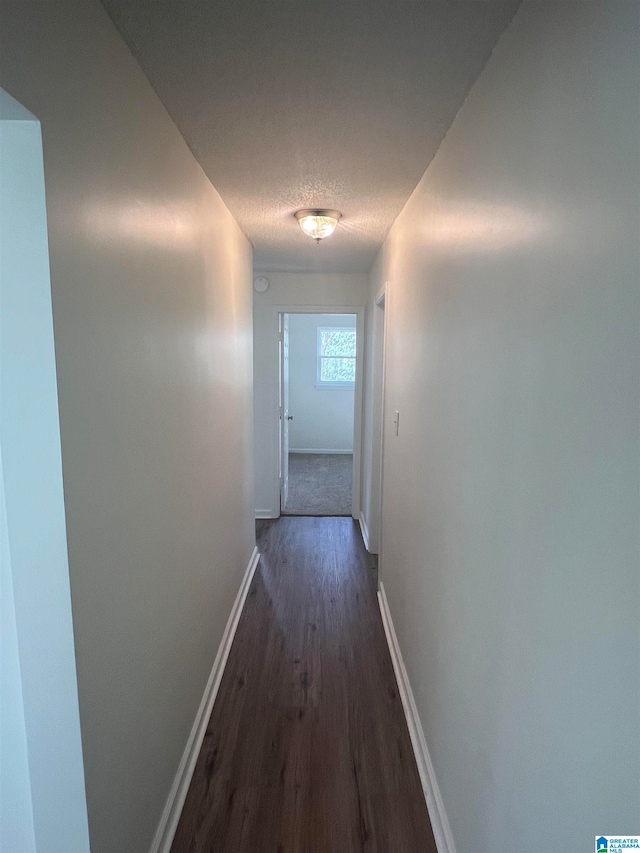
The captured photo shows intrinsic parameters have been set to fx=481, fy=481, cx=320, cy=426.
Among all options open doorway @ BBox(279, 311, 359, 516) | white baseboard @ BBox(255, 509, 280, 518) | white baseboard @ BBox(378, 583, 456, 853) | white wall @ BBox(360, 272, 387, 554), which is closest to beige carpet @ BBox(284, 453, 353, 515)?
open doorway @ BBox(279, 311, 359, 516)

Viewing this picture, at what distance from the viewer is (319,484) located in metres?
6.04

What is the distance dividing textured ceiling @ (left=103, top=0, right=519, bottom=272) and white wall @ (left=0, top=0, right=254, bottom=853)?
0.35 ft

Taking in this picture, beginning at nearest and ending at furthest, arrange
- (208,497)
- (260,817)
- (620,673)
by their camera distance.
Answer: (620,673) → (260,817) → (208,497)

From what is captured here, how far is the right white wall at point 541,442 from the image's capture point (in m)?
0.68

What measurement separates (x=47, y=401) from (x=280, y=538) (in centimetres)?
351

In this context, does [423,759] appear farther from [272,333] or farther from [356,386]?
[272,333]

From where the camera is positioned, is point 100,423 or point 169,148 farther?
point 169,148

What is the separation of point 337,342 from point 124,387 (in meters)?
6.70

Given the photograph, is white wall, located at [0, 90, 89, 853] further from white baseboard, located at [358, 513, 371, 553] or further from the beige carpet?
the beige carpet

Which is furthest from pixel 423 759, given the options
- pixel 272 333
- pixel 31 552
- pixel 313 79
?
pixel 272 333

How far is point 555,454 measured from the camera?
0.85 meters

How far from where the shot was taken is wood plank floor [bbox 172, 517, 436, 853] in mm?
1629

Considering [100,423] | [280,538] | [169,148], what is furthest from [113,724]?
[280,538]

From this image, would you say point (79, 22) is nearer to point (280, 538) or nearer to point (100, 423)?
point (100, 423)
